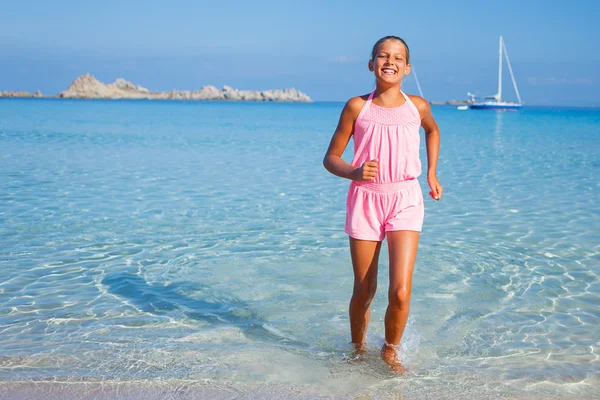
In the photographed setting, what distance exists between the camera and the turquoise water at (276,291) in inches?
167

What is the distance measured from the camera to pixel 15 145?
22.0 metres

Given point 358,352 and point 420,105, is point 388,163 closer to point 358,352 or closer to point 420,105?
point 420,105

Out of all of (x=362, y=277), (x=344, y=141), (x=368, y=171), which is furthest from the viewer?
(x=362, y=277)

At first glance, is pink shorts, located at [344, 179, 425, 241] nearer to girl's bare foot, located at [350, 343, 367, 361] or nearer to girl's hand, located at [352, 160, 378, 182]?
girl's hand, located at [352, 160, 378, 182]

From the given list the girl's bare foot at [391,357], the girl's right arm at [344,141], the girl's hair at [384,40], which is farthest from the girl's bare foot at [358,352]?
the girl's hair at [384,40]

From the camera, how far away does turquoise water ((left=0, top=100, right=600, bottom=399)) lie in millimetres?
4234

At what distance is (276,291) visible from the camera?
6195 millimetres

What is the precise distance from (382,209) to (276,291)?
8.29ft

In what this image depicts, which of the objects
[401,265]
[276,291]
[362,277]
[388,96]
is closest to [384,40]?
[388,96]

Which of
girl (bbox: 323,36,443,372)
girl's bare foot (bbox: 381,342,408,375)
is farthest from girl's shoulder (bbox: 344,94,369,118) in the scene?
girl's bare foot (bbox: 381,342,408,375)

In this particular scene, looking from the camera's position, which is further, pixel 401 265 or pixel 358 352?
pixel 358 352

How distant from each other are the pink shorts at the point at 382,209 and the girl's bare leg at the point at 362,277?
0.27 ft

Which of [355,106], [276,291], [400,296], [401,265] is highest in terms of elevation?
[355,106]

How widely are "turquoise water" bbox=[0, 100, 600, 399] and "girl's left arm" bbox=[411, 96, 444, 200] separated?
48.6 inches
